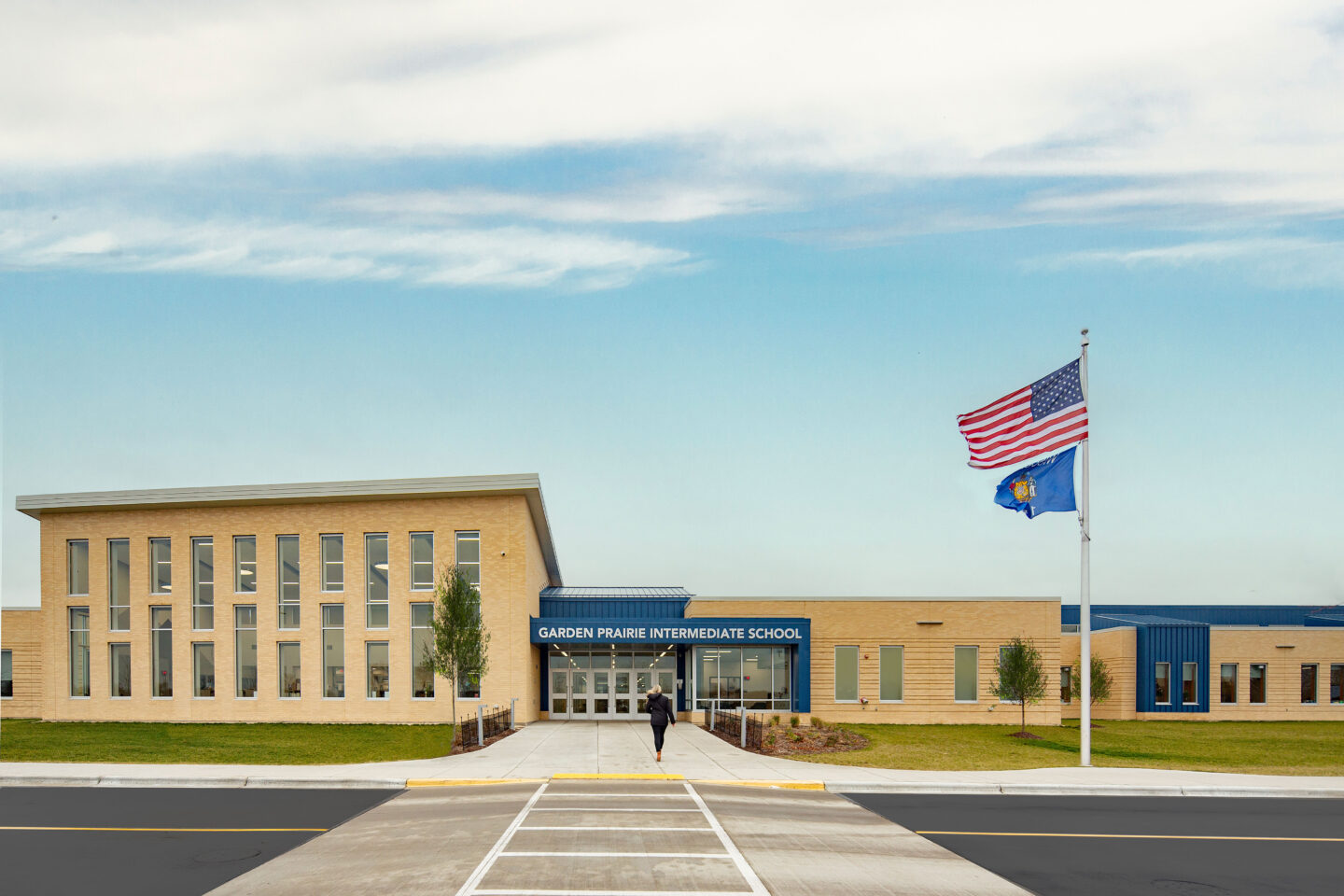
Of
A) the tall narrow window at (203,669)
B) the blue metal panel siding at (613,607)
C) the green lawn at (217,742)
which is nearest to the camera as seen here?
the green lawn at (217,742)

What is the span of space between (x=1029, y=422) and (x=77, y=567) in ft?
122

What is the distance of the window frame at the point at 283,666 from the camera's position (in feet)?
135

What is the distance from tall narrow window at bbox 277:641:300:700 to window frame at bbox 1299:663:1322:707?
43845 mm

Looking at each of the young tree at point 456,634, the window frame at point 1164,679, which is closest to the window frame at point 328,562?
the young tree at point 456,634

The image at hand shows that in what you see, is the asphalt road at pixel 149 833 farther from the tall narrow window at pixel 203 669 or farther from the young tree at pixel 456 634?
the tall narrow window at pixel 203 669

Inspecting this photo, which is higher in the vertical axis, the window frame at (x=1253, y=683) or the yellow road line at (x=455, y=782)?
the yellow road line at (x=455, y=782)

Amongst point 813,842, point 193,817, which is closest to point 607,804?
point 813,842

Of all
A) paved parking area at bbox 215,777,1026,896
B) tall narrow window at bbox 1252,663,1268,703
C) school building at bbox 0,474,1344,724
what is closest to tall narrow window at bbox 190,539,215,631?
school building at bbox 0,474,1344,724

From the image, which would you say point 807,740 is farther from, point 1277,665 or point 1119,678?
point 1277,665

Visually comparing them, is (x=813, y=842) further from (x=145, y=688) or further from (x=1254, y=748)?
(x=145, y=688)

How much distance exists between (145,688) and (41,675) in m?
6.45

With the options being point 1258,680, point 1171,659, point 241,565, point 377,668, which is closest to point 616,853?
point 377,668

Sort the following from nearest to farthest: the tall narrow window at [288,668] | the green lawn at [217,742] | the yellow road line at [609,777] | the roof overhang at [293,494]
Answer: the yellow road line at [609,777] < the green lawn at [217,742] < the roof overhang at [293,494] < the tall narrow window at [288,668]

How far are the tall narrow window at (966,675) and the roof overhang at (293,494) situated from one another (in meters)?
17.6
